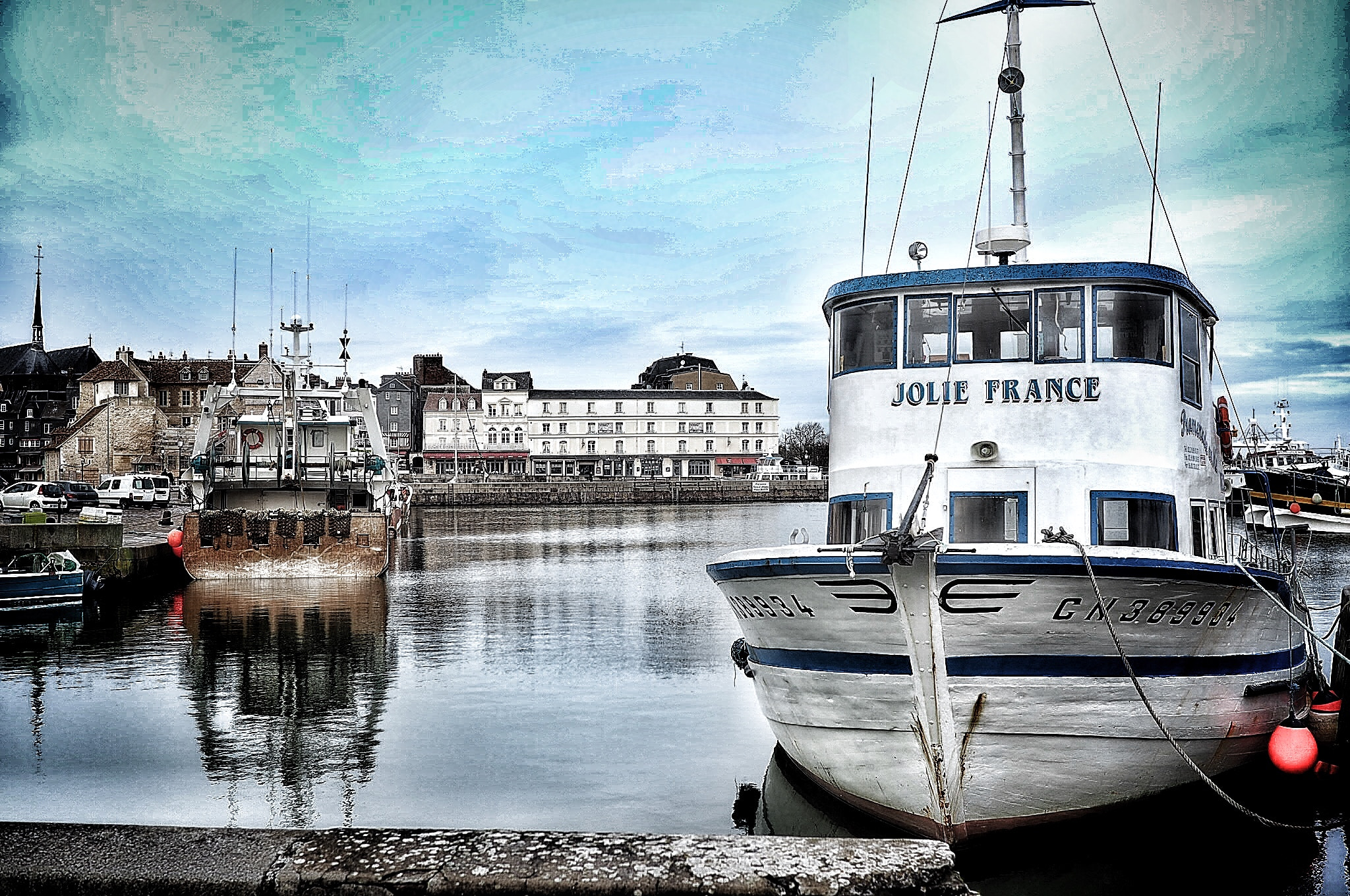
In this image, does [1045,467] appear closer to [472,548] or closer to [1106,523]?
[1106,523]

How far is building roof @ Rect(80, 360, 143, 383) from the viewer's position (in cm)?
9338

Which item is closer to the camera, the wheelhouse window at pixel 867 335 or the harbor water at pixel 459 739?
the harbor water at pixel 459 739

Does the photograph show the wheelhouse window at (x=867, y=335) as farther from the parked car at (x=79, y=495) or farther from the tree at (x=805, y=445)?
the tree at (x=805, y=445)

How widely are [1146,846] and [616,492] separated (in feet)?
313

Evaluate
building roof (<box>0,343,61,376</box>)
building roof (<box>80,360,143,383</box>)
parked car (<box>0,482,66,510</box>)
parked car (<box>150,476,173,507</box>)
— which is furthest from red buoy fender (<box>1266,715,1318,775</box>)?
building roof (<box>0,343,61,376</box>)

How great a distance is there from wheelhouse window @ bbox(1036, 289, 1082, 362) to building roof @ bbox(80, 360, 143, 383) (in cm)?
9659

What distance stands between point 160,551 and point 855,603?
29.3 metres

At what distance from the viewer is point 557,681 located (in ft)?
63.1

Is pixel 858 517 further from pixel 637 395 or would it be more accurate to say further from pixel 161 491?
pixel 637 395

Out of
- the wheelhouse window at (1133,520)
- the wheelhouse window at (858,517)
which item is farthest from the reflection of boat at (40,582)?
the wheelhouse window at (1133,520)

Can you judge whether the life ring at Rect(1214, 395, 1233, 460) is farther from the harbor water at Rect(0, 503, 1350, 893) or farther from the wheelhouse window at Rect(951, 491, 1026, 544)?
the wheelhouse window at Rect(951, 491, 1026, 544)

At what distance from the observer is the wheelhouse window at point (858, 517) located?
11102mm

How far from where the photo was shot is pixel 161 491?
190 feet

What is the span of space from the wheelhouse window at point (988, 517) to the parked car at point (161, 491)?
5399cm
